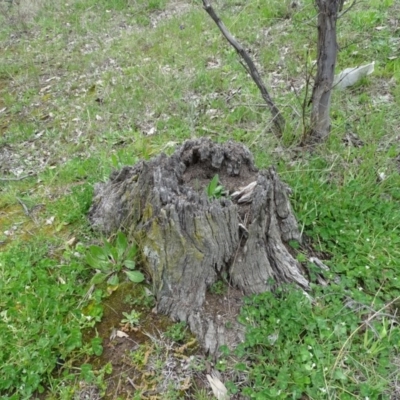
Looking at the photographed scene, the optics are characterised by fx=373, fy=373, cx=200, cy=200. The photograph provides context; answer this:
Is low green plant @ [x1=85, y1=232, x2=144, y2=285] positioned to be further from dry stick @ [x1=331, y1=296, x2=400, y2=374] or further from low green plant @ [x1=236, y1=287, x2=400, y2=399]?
dry stick @ [x1=331, y1=296, x2=400, y2=374]

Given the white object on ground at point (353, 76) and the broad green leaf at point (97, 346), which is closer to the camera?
the broad green leaf at point (97, 346)

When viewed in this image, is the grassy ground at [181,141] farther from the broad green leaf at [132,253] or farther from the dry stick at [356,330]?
the broad green leaf at [132,253]

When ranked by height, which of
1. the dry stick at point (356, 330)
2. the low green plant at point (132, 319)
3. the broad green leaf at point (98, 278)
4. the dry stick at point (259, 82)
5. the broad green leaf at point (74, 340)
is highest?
the dry stick at point (259, 82)

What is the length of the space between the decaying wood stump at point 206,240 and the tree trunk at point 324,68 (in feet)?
4.70

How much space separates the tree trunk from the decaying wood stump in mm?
1433

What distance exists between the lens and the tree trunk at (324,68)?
3.37 metres

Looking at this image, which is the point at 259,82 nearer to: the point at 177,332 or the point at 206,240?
the point at 206,240

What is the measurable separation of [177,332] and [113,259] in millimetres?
779

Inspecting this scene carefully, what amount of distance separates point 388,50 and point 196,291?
4589 mm

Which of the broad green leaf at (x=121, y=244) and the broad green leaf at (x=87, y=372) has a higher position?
the broad green leaf at (x=121, y=244)

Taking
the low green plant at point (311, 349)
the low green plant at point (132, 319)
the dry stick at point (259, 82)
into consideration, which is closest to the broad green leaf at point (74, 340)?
the low green plant at point (132, 319)

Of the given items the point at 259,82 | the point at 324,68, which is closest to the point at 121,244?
the point at 259,82

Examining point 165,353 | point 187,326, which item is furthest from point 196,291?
point 165,353

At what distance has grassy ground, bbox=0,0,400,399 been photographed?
7.70ft
